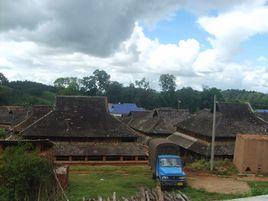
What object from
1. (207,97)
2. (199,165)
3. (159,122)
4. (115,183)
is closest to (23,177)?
(115,183)

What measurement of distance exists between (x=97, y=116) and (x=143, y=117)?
2143 cm

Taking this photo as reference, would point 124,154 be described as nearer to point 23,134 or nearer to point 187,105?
point 23,134

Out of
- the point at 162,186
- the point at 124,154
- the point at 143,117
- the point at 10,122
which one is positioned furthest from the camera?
the point at 10,122

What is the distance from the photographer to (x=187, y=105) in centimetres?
12500

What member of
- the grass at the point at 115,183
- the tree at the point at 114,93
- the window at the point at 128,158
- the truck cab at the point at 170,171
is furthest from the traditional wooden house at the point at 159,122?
the tree at the point at 114,93

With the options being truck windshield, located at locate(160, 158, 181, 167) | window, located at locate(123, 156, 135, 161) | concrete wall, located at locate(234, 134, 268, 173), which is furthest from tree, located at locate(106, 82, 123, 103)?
truck windshield, located at locate(160, 158, 181, 167)

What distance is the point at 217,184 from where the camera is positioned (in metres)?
29.6

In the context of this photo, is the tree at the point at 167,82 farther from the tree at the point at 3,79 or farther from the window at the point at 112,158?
the window at the point at 112,158

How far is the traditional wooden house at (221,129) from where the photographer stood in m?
37.6

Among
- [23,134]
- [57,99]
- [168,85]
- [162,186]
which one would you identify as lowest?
[162,186]

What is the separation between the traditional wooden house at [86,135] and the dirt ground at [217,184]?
21.8ft

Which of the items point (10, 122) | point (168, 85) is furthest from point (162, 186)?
point (168, 85)

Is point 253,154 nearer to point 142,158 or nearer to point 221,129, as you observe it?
point 221,129

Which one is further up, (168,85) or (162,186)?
(168,85)
